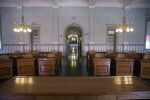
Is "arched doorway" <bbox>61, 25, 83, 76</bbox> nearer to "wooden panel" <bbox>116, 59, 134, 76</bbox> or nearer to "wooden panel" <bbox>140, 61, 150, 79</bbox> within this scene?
"wooden panel" <bbox>116, 59, 134, 76</bbox>

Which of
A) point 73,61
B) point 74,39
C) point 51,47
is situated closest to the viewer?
point 73,61

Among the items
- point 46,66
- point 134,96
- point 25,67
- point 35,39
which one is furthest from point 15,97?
point 35,39

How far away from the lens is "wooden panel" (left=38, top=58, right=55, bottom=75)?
4227mm

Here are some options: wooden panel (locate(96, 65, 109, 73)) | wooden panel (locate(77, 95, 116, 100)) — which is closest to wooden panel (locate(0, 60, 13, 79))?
wooden panel (locate(96, 65, 109, 73))

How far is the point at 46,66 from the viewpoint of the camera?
4258 millimetres

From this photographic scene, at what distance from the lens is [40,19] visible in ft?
29.3

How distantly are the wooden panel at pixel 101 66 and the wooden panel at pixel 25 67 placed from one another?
276cm

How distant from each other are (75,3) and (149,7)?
6.92 m

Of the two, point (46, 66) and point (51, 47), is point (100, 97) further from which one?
point (51, 47)

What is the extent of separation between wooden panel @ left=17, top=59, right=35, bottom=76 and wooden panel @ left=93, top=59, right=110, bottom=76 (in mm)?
2756

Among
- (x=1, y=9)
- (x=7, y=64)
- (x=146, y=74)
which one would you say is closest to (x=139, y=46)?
(x=146, y=74)

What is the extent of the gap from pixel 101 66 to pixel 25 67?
3.24 metres

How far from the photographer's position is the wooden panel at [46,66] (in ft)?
13.9

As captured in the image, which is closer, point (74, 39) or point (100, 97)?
point (100, 97)
